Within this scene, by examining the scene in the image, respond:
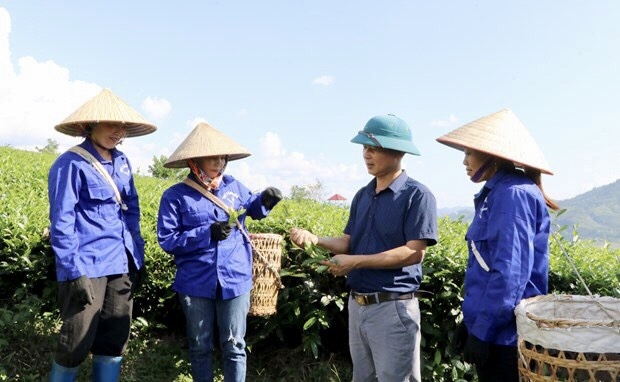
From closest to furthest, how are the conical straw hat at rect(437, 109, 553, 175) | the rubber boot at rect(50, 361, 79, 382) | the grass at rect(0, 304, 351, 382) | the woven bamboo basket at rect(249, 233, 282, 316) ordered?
the conical straw hat at rect(437, 109, 553, 175)
the rubber boot at rect(50, 361, 79, 382)
the woven bamboo basket at rect(249, 233, 282, 316)
the grass at rect(0, 304, 351, 382)

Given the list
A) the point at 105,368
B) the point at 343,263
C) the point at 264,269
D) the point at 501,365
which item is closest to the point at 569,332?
the point at 501,365

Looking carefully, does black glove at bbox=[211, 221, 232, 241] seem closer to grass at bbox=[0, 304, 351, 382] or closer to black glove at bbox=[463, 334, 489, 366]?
grass at bbox=[0, 304, 351, 382]

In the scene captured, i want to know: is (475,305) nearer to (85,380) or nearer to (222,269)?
(222,269)

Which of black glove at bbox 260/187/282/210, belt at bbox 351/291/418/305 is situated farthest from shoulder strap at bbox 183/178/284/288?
belt at bbox 351/291/418/305

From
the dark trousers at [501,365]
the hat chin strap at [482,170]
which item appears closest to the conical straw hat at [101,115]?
the hat chin strap at [482,170]

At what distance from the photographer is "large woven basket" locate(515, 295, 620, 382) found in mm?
2174

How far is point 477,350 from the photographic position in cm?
255

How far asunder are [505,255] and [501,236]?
9 cm

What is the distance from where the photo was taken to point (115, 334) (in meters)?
3.60

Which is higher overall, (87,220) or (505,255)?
(87,220)

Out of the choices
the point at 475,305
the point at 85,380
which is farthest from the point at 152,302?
the point at 475,305

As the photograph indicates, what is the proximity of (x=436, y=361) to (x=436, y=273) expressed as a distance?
68cm

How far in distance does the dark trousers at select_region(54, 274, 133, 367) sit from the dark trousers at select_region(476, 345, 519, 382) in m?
2.37

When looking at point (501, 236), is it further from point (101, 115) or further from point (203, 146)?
point (101, 115)
